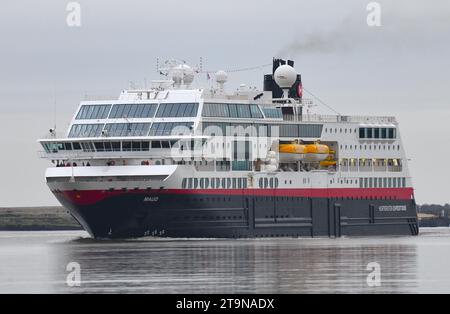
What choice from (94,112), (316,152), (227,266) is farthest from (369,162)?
(227,266)

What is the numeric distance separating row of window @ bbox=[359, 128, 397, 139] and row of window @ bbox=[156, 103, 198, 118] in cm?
1730

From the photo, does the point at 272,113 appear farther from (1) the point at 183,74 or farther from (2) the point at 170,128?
(2) the point at 170,128

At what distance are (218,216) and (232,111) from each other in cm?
790

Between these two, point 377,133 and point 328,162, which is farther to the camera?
point 377,133

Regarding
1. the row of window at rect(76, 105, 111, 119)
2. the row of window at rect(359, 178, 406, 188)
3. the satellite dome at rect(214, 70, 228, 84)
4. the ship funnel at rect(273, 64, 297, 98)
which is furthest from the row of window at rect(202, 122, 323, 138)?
the row of window at rect(76, 105, 111, 119)

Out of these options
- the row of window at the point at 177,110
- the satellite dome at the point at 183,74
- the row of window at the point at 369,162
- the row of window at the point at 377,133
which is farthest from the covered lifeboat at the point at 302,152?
the row of window at the point at 177,110

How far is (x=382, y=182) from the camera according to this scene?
12756 cm

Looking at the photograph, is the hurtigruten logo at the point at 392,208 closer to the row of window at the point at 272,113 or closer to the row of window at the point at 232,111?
the row of window at the point at 272,113

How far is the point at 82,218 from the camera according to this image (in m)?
114
